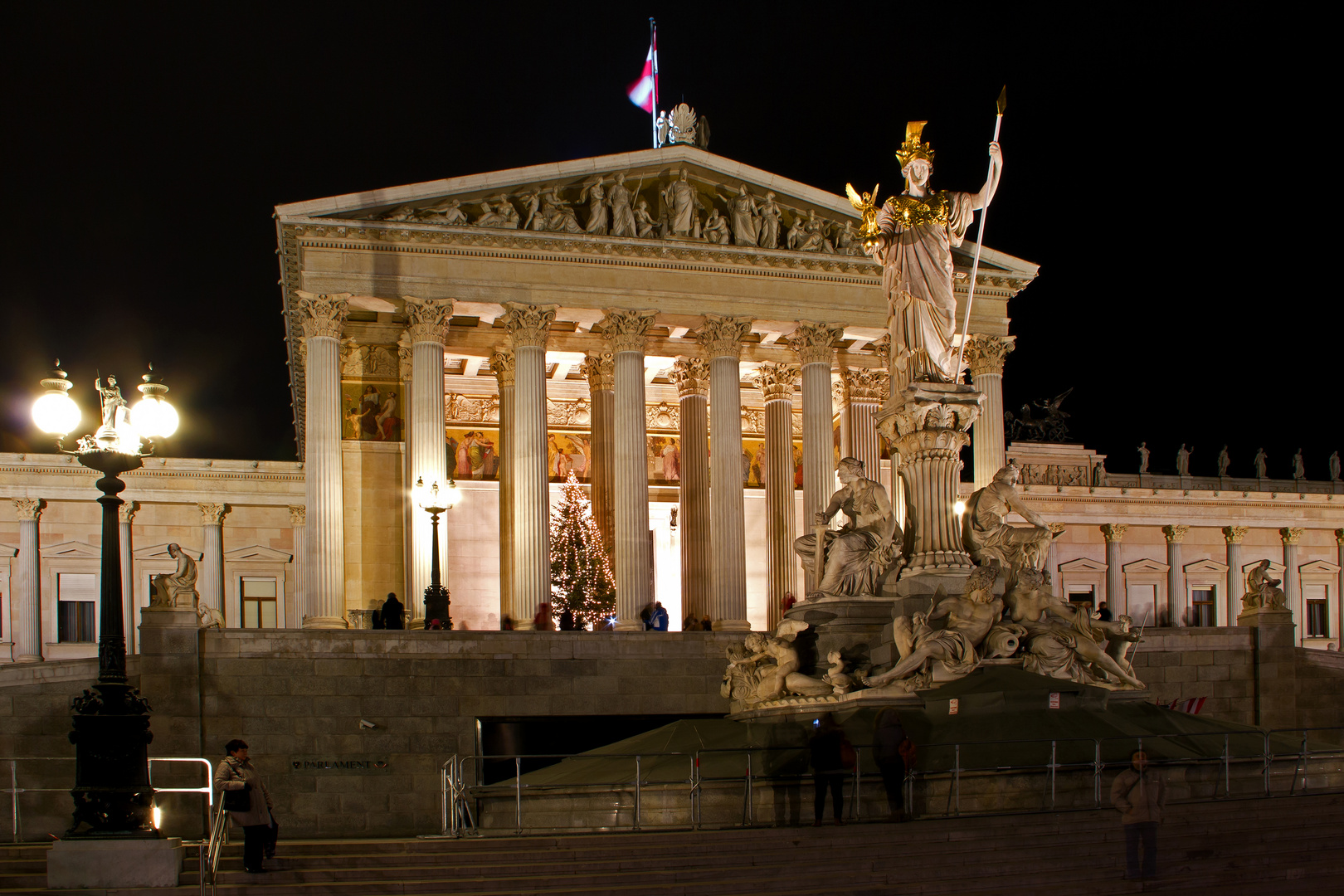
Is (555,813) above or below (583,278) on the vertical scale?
below

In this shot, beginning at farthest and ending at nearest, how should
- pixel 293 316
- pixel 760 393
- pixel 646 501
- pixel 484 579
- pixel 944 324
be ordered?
pixel 760 393 → pixel 484 579 → pixel 293 316 → pixel 646 501 → pixel 944 324

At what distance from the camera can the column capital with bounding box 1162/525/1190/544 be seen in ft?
197

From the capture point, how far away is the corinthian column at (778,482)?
40.8 m

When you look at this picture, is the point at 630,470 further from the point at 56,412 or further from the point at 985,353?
the point at 56,412

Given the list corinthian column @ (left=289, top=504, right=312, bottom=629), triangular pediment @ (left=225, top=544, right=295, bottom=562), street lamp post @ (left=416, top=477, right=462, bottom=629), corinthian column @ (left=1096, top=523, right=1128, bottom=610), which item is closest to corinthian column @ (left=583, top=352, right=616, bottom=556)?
street lamp post @ (left=416, top=477, right=462, bottom=629)

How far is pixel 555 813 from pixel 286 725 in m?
11.7

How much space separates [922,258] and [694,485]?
2000 centimetres

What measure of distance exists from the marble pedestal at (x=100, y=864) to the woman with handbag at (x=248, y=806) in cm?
168

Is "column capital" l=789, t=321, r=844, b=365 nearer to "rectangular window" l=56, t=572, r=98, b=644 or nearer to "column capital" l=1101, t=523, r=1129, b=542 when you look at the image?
"column capital" l=1101, t=523, r=1129, b=542

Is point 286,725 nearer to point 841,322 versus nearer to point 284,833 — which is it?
point 284,833

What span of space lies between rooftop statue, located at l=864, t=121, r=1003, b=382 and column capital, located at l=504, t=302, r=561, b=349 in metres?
16.8

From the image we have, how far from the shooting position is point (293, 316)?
40281 millimetres

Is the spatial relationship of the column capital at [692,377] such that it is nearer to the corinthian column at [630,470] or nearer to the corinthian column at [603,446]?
the corinthian column at [603,446]

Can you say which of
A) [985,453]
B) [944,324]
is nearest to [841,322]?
[985,453]
